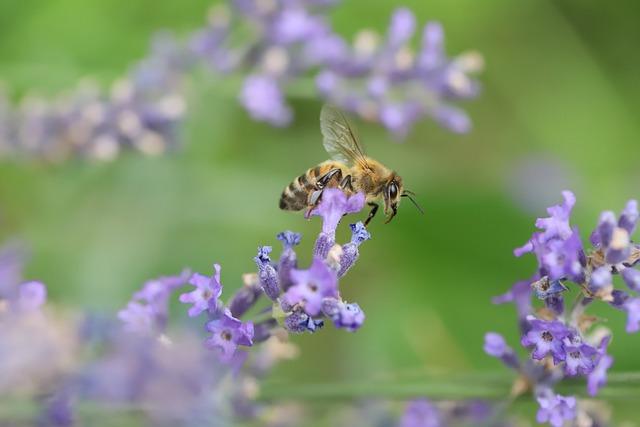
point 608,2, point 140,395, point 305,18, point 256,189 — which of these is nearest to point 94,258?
point 256,189

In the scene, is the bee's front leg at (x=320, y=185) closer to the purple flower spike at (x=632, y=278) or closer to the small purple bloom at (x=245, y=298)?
the small purple bloom at (x=245, y=298)

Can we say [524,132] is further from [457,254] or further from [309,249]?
[309,249]

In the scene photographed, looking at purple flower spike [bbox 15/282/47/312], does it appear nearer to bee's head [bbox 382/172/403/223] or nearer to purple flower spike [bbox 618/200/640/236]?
bee's head [bbox 382/172/403/223]

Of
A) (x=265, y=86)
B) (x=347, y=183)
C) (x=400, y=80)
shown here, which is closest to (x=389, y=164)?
(x=400, y=80)

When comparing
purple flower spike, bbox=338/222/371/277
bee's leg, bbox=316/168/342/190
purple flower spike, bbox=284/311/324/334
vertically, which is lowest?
purple flower spike, bbox=284/311/324/334

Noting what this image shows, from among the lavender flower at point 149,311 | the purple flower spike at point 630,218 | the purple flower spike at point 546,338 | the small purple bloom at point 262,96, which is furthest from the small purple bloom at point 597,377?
the small purple bloom at point 262,96

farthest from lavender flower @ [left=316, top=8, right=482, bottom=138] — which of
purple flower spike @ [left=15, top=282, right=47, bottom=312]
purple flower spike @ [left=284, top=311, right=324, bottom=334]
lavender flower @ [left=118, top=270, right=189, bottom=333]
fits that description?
purple flower spike @ [left=15, top=282, right=47, bottom=312]
